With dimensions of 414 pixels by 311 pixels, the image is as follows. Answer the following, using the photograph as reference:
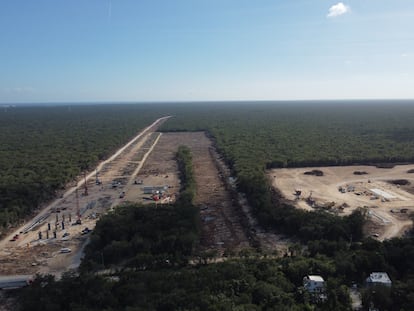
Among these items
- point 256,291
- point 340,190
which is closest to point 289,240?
point 256,291

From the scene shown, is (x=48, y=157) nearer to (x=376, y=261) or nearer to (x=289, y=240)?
(x=289, y=240)

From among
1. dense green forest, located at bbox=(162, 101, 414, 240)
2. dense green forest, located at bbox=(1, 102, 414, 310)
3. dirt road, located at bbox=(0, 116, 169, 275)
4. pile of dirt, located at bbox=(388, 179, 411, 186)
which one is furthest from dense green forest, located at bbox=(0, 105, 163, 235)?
pile of dirt, located at bbox=(388, 179, 411, 186)

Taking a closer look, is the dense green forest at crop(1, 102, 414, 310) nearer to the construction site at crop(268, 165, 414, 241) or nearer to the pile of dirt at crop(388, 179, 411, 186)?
the construction site at crop(268, 165, 414, 241)

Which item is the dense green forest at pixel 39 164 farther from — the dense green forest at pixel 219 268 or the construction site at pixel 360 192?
the construction site at pixel 360 192

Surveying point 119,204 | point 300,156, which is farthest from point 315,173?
point 119,204

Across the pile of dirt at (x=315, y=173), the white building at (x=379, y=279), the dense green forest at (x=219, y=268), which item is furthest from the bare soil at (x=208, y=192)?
the pile of dirt at (x=315, y=173)

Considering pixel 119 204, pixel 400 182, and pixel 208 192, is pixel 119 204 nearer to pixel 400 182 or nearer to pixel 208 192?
pixel 208 192
